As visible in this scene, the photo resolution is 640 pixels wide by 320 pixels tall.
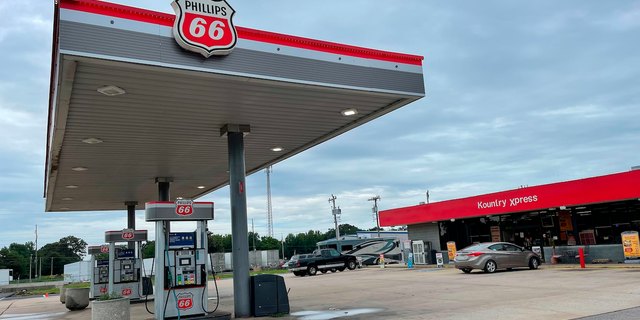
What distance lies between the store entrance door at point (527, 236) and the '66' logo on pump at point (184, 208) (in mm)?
20500

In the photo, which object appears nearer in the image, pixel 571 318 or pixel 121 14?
pixel 121 14

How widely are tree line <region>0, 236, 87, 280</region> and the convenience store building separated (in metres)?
63.4

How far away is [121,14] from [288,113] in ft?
14.5

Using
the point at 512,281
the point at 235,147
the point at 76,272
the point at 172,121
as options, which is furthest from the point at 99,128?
the point at 76,272

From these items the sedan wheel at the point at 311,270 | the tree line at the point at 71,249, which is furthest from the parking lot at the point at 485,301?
the tree line at the point at 71,249

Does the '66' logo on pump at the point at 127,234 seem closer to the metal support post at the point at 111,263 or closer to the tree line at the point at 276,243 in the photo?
the metal support post at the point at 111,263

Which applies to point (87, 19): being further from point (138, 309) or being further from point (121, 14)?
point (138, 309)

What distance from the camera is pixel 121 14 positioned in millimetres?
7207

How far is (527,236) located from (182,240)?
69.9 feet

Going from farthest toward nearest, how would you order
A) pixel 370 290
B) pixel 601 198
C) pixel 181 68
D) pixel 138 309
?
pixel 601 198 → pixel 370 290 → pixel 138 309 → pixel 181 68

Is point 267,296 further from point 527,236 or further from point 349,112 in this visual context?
point 527,236

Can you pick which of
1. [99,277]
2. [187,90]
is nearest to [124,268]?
[99,277]

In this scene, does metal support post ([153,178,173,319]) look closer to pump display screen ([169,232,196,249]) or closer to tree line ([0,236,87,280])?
pump display screen ([169,232,196,249])

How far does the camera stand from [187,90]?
870 centimetres
